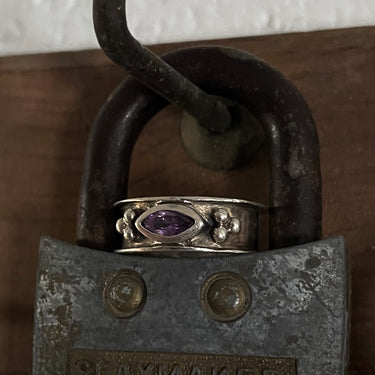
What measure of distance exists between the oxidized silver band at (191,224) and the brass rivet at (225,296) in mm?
20

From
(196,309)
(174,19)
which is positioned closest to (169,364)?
(196,309)

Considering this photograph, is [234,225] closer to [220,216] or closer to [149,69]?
[220,216]

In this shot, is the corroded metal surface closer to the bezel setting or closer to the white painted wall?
the bezel setting

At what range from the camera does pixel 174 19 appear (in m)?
0.69

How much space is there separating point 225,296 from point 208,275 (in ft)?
0.06

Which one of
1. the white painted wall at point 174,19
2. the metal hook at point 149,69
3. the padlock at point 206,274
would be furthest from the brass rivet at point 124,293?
the white painted wall at point 174,19

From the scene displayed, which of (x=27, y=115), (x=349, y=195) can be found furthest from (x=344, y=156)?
(x=27, y=115)

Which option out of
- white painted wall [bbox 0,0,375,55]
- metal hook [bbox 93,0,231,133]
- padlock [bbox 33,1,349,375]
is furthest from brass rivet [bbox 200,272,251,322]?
white painted wall [bbox 0,0,375,55]

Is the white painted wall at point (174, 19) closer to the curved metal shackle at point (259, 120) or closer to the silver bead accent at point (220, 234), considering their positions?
the curved metal shackle at point (259, 120)

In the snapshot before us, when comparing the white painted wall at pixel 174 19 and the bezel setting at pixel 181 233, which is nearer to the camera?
the bezel setting at pixel 181 233

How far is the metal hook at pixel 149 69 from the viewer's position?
0.48 m

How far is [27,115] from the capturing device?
70 cm

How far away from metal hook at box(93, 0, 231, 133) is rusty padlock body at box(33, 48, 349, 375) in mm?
20

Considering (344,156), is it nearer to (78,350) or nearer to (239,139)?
(239,139)
